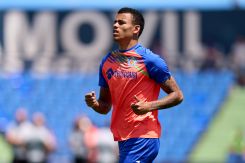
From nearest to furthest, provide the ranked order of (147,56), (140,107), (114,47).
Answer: (140,107) < (147,56) < (114,47)

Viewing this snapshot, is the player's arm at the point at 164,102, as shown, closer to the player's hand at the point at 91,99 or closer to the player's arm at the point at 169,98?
the player's arm at the point at 169,98

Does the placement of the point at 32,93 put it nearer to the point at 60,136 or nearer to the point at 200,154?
the point at 60,136

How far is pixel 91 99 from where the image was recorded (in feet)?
26.6

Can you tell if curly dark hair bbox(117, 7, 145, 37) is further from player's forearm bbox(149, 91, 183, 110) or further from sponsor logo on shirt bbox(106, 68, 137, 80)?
player's forearm bbox(149, 91, 183, 110)

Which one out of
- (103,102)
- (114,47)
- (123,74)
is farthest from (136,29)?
(114,47)

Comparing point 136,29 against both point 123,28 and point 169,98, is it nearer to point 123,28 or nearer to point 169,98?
point 123,28

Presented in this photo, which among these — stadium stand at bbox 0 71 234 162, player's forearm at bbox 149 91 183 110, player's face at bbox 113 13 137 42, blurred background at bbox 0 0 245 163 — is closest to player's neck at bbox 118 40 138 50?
player's face at bbox 113 13 137 42

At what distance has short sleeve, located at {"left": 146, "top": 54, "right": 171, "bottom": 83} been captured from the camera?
7.96 metres

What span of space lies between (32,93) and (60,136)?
230 cm

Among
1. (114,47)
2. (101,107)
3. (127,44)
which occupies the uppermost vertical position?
(127,44)

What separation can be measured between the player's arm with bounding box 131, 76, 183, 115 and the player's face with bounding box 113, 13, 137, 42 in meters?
0.54

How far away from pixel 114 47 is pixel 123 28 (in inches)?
724

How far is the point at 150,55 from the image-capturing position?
8023 mm

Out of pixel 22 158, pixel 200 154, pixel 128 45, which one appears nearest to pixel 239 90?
pixel 200 154
